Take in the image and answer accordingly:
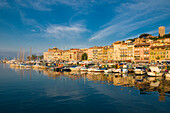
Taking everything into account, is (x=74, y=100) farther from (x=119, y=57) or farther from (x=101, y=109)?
(x=119, y=57)

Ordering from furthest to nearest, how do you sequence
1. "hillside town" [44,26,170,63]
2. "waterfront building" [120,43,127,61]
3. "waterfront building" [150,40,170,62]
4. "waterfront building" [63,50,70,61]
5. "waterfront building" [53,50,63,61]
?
"waterfront building" [53,50,63,61] → "waterfront building" [63,50,70,61] → "waterfront building" [120,43,127,61] → "hillside town" [44,26,170,63] → "waterfront building" [150,40,170,62]

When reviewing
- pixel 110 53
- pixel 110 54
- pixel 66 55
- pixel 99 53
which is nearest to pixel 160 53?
pixel 110 54

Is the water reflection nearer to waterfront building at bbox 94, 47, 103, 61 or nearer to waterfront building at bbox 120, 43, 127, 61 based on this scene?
waterfront building at bbox 120, 43, 127, 61

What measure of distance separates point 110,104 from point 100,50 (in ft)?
371

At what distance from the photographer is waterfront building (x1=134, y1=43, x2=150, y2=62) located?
322 ft

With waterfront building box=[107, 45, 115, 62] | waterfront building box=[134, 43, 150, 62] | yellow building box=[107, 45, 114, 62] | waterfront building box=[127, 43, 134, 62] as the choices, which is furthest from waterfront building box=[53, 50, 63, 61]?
waterfront building box=[134, 43, 150, 62]

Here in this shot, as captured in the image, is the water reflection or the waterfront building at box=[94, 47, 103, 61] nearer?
the water reflection

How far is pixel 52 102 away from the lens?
2038 cm

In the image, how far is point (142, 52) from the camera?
10000cm

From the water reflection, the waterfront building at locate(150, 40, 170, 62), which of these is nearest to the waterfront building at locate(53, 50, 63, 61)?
the waterfront building at locate(150, 40, 170, 62)

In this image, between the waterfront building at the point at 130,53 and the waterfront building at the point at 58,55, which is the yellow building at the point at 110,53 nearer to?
the waterfront building at the point at 130,53

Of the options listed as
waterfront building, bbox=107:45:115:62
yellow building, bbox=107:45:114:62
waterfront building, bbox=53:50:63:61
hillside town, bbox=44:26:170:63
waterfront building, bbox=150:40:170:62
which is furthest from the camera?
waterfront building, bbox=53:50:63:61

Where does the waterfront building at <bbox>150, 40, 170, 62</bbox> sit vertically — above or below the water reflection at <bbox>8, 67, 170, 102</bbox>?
above

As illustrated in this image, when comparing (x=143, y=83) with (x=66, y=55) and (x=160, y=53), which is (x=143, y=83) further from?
(x=66, y=55)
